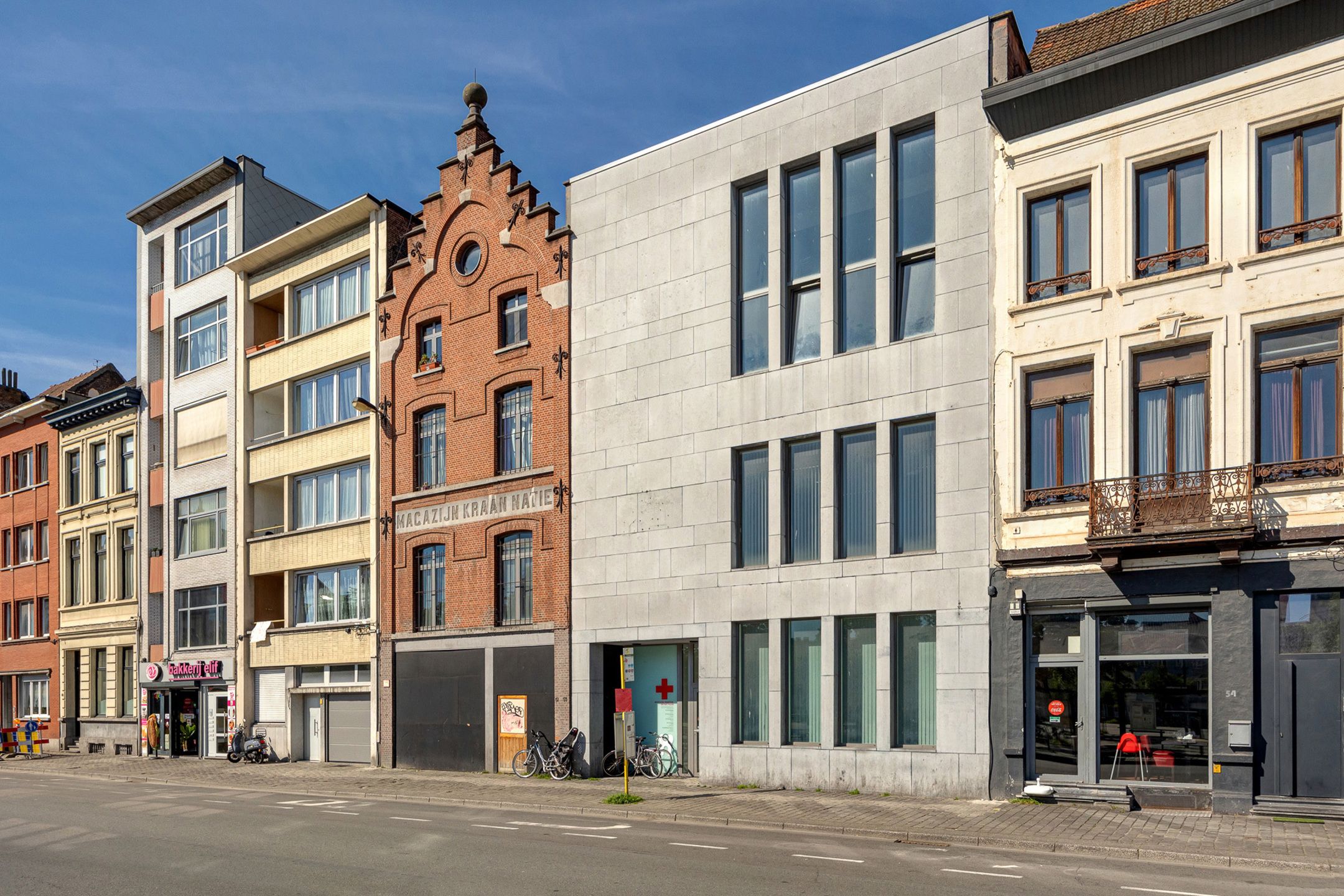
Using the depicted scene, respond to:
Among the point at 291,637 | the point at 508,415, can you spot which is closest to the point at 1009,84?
the point at 508,415

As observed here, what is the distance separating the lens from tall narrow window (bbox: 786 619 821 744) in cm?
2202

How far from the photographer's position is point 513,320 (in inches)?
1123

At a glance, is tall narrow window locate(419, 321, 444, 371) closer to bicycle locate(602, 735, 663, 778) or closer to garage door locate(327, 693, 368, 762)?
garage door locate(327, 693, 368, 762)

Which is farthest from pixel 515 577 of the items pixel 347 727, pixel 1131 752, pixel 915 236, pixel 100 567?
pixel 100 567

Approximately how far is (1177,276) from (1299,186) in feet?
7.07

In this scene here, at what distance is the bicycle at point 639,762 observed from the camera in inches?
966

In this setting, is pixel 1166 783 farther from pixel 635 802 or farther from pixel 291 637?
pixel 291 637

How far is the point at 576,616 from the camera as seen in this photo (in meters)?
26.0

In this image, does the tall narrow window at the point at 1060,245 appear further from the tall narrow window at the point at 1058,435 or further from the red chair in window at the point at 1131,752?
the red chair in window at the point at 1131,752

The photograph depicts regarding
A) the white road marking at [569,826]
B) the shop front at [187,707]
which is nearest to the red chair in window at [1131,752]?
the white road marking at [569,826]

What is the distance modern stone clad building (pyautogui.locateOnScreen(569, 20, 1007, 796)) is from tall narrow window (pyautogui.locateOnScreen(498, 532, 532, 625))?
189 centimetres

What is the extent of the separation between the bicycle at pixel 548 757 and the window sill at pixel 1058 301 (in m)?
13.5

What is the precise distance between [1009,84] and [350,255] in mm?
20633

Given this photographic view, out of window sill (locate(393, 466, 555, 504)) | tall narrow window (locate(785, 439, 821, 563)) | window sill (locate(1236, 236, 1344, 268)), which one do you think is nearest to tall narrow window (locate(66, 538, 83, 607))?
window sill (locate(393, 466, 555, 504))
